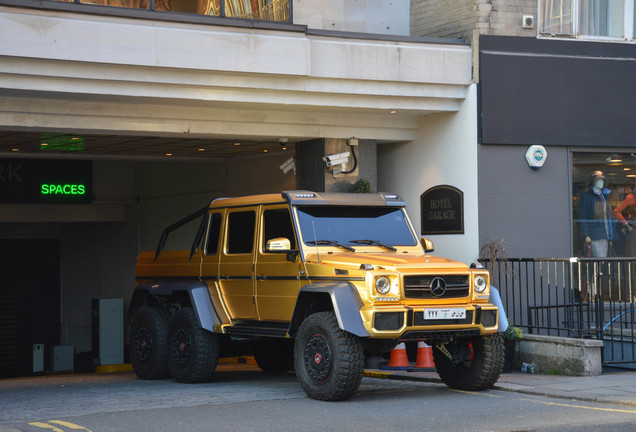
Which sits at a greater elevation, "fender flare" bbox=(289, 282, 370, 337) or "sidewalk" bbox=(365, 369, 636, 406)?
"fender flare" bbox=(289, 282, 370, 337)

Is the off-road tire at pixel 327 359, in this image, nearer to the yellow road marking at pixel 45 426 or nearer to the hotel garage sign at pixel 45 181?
the yellow road marking at pixel 45 426

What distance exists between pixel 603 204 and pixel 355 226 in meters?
6.04

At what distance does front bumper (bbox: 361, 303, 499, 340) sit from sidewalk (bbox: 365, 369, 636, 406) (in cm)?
115

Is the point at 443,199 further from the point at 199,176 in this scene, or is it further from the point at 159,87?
the point at 199,176

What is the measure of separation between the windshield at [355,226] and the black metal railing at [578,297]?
8.37ft

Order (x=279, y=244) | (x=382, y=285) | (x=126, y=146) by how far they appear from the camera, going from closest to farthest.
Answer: (x=382, y=285) < (x=279, y=244) < (x=126, y=146)

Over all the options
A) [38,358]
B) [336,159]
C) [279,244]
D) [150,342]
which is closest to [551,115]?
[336,159]

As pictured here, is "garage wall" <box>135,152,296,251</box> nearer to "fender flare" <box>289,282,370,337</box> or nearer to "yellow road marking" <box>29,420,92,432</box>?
"fender flare" <box>289,282,370,337</box>

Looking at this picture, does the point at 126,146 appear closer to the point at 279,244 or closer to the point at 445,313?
the point at 279,244

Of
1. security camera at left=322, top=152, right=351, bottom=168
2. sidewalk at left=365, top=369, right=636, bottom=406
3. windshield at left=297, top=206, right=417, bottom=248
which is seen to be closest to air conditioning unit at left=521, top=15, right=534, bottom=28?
security camera at left=322, top=152, right=351, bottom=168

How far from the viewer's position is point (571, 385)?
11.1m

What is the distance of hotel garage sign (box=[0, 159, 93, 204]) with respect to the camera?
22.0m

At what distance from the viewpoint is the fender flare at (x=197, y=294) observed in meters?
11.8

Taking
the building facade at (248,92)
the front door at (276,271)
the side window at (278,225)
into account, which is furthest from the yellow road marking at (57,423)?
the building facade at (248,92)
